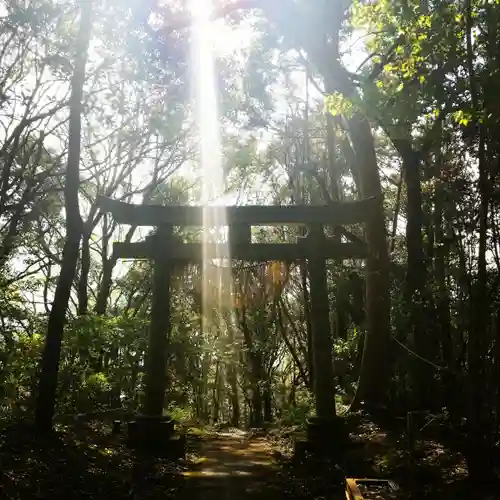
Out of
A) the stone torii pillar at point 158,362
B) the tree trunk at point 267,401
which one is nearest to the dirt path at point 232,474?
the stone torii pillar at point 158,362

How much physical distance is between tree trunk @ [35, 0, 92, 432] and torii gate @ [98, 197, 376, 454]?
0.88 meters

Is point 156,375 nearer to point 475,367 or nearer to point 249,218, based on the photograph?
point 249,218

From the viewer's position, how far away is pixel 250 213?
32.3ft

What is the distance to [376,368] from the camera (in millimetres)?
11234

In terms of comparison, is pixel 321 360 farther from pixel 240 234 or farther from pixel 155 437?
pixel 155 437

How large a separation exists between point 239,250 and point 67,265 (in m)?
2.90

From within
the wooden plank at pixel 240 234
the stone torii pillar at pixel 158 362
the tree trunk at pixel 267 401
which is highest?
the wooden plank at pixel 240 234

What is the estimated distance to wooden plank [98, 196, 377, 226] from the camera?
9812mm

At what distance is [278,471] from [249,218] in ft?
13.6

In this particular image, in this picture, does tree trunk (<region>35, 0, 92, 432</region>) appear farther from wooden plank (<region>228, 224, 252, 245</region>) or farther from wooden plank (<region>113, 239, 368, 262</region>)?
wooden plank (<region>228, 224, 252, 245</region>)

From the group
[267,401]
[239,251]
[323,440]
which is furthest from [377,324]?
[267,401]

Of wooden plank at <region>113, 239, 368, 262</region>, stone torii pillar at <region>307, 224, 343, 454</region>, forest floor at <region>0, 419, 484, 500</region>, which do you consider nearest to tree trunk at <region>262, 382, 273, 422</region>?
forest floor at <region>0, 419, 484, 500</region>

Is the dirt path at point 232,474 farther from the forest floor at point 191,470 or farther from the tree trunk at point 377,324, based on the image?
the tree trunk at point 377,324

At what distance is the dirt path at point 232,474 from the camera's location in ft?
24.2
